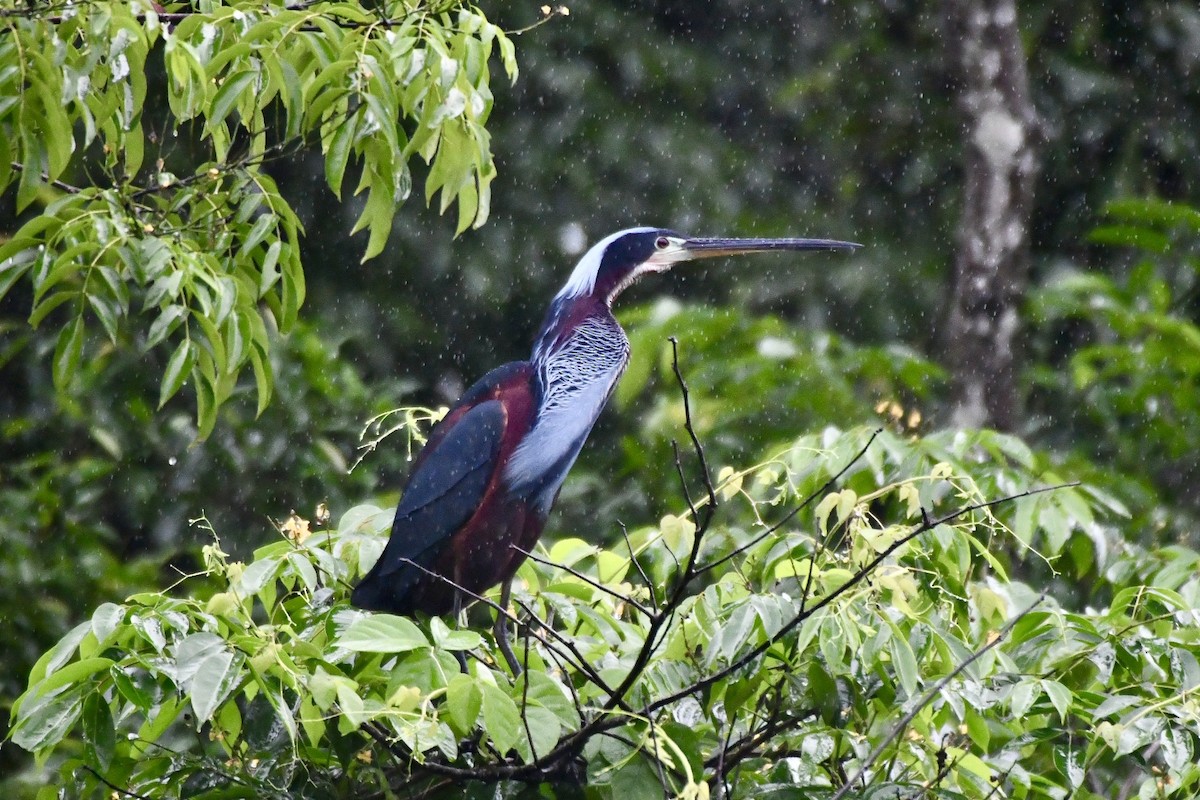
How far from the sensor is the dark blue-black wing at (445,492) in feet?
7.80

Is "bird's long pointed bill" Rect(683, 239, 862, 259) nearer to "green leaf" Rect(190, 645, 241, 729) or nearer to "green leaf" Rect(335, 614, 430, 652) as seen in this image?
"green leaf" Rect(335, 614, 430, 652)

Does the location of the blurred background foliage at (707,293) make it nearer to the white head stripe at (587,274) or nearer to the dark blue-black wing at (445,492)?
the white head stripe at (587,274)

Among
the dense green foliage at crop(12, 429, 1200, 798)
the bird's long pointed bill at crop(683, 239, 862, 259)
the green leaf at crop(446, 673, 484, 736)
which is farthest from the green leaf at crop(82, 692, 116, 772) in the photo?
the bird's long pointed bill at crop(683, 239, 862, 259)

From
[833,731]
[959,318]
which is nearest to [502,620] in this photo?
[833,731]

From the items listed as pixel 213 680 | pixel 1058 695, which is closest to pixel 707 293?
pixel 1058 695

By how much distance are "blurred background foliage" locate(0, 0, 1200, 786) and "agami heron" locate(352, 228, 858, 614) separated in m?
1.49

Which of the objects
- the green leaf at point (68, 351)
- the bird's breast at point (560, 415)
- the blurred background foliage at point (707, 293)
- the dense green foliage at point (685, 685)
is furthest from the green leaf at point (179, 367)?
the blurred background foliage at point (707, 293)

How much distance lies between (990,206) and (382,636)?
3263 mm

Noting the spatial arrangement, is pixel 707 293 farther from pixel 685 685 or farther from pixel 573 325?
pixel 685 685

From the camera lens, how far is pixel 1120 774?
2736 millimetres

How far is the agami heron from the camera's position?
2379 mm

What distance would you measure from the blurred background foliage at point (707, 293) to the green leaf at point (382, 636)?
7.01 feet

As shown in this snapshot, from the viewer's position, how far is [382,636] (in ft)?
5.90

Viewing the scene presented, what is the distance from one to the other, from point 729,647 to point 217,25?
3.71ft
